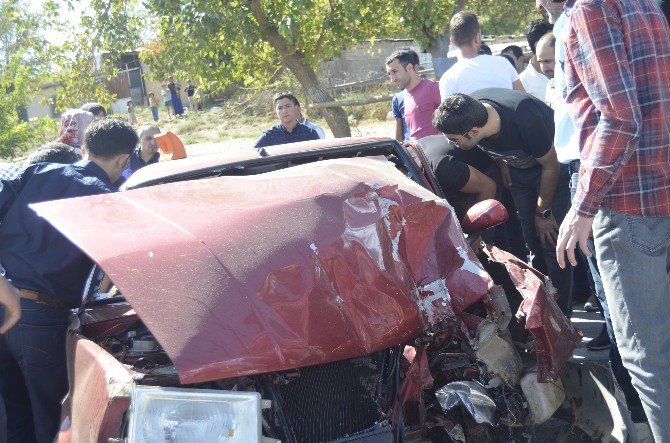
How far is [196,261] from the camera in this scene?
2578 millimetres

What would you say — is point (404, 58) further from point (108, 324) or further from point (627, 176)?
point (108, 324)

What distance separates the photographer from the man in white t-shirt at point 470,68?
19.3 feet

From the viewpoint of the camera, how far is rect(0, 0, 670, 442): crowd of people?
2717 mm

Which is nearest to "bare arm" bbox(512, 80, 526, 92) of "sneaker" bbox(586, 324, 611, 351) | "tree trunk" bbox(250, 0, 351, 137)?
"sneaker" bbox(586, 324, 611, 351)

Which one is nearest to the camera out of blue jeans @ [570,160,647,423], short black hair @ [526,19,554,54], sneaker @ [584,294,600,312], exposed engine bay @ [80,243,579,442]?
exposed engine bay @ [80,243,579,442]

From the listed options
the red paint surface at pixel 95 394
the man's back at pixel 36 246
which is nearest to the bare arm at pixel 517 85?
the man's back at pixel 36 246

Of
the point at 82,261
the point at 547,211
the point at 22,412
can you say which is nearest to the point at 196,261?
the point at 82,261

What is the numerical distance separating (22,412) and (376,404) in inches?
85.4

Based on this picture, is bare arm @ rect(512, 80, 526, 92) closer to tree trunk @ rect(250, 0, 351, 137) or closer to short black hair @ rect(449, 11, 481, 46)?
short black hair @ rect(449, 11, 481, 46)

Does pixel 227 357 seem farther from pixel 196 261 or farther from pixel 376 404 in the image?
pixel 376 404

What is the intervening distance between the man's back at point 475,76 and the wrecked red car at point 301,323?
9.61 ft

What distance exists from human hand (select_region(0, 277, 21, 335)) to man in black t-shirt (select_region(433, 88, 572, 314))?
249 cm

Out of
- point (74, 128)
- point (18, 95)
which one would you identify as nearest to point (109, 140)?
point (74, 128)

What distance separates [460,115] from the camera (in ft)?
14.3
